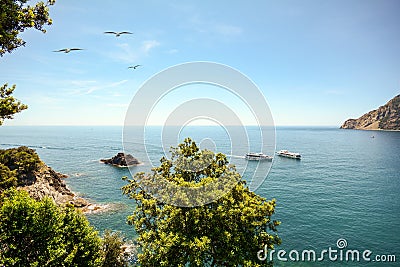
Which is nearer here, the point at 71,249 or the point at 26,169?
the point at 71,249

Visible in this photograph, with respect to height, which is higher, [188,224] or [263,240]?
[188,224]

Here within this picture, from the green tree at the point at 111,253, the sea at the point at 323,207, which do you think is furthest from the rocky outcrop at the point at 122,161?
the green tree at the point at 111,253

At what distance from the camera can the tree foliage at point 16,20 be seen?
12062 millimetres

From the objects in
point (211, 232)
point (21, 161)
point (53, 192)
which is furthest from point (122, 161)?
point (211, 232)

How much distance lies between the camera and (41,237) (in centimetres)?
1692

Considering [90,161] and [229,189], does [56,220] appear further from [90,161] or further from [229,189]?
[90,161]

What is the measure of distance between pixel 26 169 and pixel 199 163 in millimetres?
48507

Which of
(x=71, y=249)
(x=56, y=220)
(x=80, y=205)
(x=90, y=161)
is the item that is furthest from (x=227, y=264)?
(x=90, y=161)

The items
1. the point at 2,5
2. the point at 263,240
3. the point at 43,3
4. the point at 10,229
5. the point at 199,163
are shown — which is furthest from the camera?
the point at 199,163

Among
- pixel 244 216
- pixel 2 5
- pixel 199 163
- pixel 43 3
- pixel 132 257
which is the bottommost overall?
pixel 132 257

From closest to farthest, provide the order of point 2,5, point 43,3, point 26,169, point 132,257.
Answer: point 2,5
point 43,3
point 132,257
point 26,169

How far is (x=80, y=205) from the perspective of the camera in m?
50.8

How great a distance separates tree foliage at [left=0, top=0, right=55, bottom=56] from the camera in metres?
12.1

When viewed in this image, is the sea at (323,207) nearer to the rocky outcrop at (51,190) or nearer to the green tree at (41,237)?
the rocky outcrop at (51,190)
